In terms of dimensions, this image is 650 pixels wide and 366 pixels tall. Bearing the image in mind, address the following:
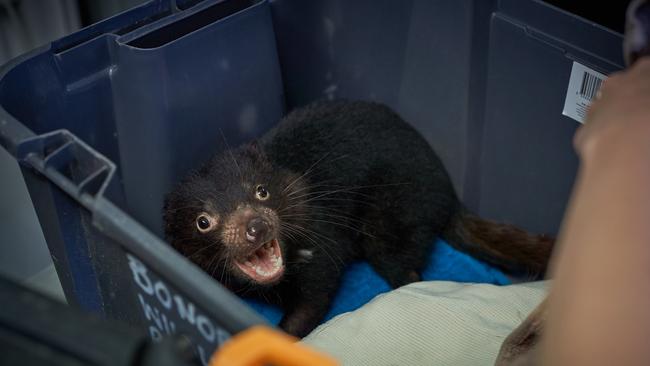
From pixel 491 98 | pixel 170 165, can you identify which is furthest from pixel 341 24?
pixel 170 165

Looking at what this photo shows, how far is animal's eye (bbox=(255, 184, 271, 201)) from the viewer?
62.9 inches

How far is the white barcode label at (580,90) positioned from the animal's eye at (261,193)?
0.66 metres

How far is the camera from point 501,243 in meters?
1.76

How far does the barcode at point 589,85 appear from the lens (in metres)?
1.39

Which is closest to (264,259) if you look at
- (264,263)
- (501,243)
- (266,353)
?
(264,263)

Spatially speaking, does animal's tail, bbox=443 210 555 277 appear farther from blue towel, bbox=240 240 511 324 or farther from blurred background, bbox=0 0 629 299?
blurred background, bbox=0 0 629 299

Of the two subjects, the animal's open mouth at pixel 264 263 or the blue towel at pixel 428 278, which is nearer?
the animal's open mouth at pixel 264 263

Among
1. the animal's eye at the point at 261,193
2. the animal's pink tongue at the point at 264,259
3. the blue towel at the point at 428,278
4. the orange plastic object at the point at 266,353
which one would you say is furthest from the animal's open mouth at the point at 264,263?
the orange plastic object at the point at 266,353

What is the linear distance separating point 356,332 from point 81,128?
71 cm

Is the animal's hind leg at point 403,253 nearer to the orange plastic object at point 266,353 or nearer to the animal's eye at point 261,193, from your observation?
the animal's eye at point 261,193

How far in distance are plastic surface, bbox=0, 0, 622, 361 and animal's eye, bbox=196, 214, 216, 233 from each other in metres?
0.15

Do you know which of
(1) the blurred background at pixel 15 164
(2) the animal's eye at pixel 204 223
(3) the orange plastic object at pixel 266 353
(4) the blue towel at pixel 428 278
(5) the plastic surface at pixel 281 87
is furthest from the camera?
(4) the blue towel at pixel 428 278

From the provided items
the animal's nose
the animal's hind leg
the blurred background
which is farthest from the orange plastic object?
the blurred background

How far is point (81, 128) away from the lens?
5.00 feet
